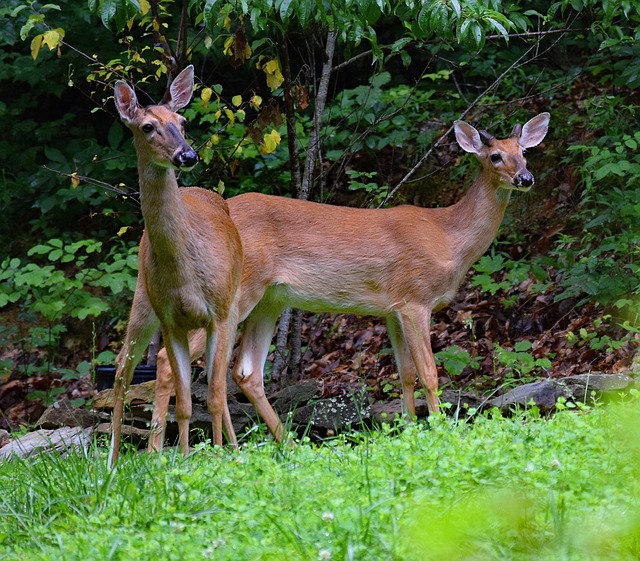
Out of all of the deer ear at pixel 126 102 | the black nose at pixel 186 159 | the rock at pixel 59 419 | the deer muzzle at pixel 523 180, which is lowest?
the rock at pixel 59 419

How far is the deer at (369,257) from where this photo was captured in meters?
7.82

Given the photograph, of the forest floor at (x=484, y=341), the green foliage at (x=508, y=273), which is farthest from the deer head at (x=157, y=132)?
the green foliage at (x=508, y=273)

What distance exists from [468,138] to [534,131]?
0.55 meters

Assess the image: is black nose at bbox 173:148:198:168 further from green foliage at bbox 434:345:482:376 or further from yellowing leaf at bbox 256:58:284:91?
green foliage at bbox 434:345:482:376

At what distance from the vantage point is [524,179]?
773 centimetres

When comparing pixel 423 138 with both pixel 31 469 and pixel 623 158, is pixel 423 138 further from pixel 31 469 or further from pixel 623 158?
pixel 31 469

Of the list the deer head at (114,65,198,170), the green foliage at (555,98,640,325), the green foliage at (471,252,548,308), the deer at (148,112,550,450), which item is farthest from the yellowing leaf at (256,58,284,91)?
the green foliage at (555,98,640,325)

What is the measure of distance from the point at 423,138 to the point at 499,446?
27.4ft

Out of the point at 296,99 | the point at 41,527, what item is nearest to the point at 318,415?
the point at 296,99

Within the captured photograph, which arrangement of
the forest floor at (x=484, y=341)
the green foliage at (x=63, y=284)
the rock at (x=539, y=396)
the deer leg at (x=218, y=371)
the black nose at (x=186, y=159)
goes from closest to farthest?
1. the black nose at (x=186, y=159)
2. the deer leg at (x=218, y=371)
3. the rock at (x=539, y=396)
4. the forest floor at (x=484, y=341)
5. the green foliage at (x=63, y=284)

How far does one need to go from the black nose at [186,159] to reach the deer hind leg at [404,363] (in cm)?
279

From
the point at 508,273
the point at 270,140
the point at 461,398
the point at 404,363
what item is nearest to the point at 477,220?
the point at 404,363

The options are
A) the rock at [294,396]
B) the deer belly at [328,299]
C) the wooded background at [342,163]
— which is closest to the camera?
the deer belly at [328,299]

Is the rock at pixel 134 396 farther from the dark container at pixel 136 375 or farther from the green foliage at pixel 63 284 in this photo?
the green foliage at pixel 63 284
